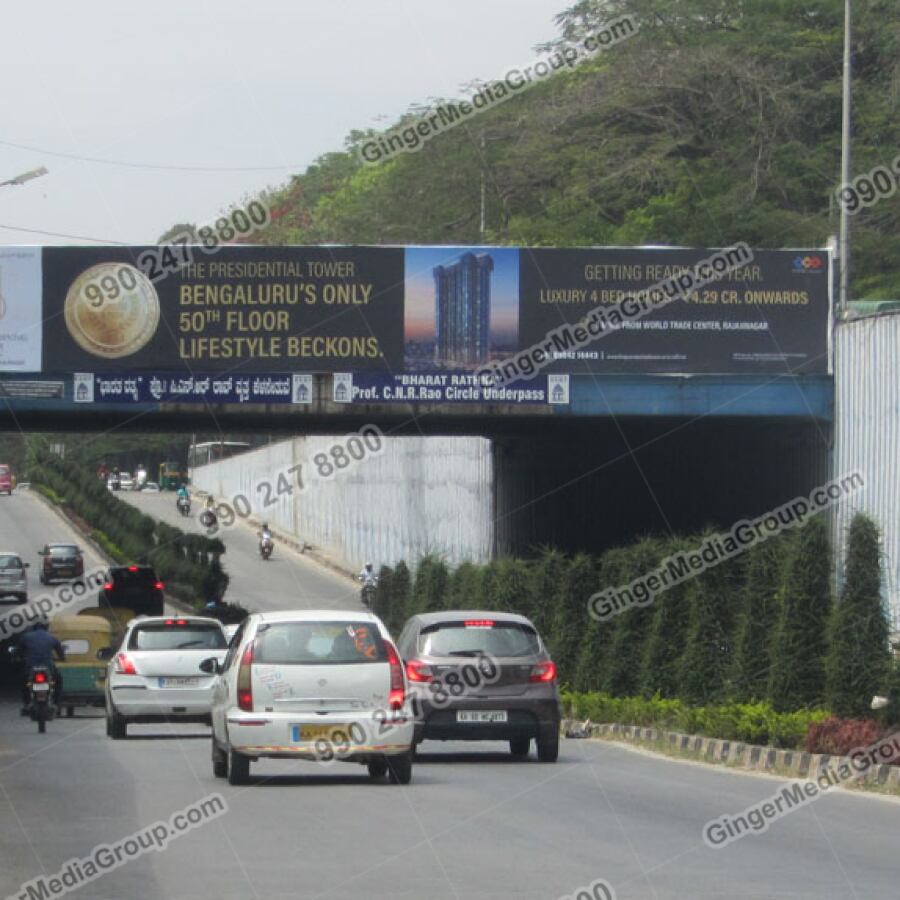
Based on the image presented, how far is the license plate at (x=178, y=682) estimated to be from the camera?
2458 cm

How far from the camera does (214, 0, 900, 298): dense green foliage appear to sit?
194 ft

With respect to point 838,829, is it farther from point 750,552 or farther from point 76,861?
point 750,552

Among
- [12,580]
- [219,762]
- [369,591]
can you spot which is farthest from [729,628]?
[12,580]

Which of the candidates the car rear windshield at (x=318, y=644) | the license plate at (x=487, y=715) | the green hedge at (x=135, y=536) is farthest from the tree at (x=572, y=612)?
the green hedge at (x=135, y=536)

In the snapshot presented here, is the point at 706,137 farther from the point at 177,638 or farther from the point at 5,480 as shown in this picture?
the point at 5,480

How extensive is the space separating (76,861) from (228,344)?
26.5 meters

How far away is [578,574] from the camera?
102 ft

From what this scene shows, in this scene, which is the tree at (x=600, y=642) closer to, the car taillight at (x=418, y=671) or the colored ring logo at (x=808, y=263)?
the car taillight at (x=418, y=671)

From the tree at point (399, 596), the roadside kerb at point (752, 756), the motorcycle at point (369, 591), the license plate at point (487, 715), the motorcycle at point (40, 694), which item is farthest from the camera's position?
the motorcycle at point (369, 591)

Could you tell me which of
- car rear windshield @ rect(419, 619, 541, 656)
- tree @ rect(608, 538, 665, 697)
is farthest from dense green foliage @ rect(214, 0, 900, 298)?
car rear windshield @ rect(419, 619, 541, 656)

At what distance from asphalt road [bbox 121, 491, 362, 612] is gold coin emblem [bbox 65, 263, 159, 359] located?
28.0m

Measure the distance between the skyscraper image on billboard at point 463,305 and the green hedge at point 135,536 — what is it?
31.5 metres

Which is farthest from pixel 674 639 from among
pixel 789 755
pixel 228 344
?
pixel 228 344

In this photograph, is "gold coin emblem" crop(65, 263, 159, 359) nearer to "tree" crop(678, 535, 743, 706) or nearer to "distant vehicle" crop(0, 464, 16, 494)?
"tree" crop(678, 535, 743, 706)
